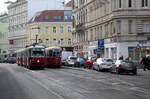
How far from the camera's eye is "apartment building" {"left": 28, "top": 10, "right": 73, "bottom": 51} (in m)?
113

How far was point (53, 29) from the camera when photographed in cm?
11294

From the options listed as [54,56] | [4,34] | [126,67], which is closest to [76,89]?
[126,67]

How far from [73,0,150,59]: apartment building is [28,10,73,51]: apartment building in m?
40.1

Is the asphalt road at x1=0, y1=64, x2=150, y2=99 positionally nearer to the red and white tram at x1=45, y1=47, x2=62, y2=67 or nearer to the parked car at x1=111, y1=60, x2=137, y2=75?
the parked car at x1=111, y1=60, x2=137, y2=75

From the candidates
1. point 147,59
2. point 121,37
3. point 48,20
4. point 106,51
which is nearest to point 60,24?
point 48,20

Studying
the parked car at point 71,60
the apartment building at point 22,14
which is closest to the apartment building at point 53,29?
the apartment building at point 22,14

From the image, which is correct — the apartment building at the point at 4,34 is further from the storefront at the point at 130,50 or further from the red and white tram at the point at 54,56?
the storefront at the point at 130,50

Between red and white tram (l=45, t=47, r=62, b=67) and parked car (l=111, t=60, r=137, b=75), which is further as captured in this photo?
red and white tram (l=45, t=47, r=62, b=67)

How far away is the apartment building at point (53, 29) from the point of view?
112562mm

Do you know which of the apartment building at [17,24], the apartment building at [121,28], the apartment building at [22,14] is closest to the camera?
the apartment building at [121,28]

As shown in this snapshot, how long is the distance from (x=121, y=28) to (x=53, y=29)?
55.2 m

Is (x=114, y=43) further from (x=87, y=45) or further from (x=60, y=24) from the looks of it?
(x=60, y=24)

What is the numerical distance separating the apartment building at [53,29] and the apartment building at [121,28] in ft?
131

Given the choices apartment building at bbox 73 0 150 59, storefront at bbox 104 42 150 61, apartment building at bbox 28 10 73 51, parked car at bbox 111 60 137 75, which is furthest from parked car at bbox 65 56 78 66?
apartment building at bbox 28 10 73 51
